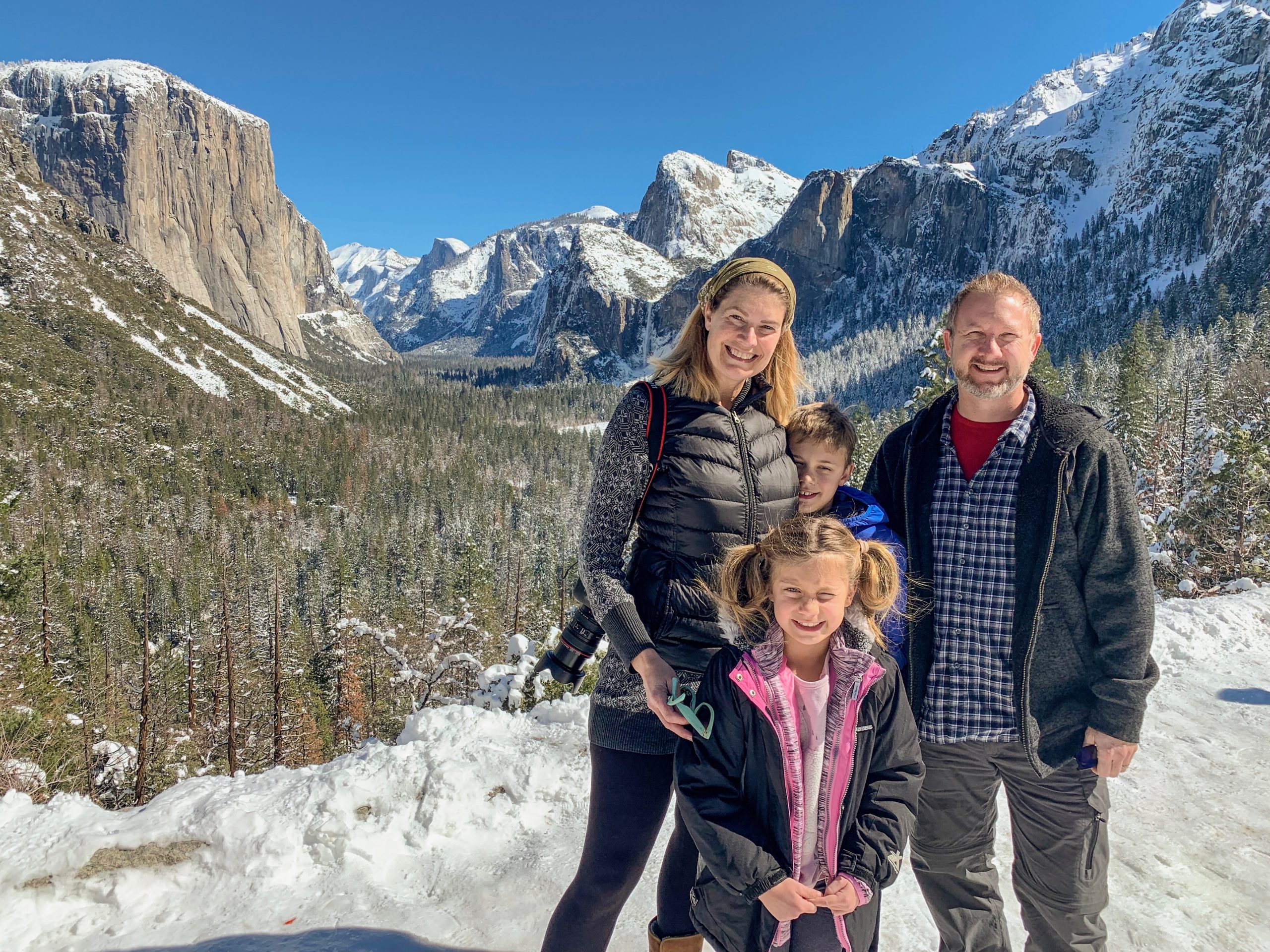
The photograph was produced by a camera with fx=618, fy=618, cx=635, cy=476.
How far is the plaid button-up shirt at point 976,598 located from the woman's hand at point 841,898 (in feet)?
2.74

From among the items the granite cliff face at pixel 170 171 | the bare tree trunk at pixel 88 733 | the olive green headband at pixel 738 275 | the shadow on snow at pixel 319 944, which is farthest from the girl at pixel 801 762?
the granite cliff face at pixel 170 171

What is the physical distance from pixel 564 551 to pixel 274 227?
497 ft

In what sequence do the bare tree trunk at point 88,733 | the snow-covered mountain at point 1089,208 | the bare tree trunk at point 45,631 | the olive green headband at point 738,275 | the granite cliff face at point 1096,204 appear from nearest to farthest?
the olive green headband at point 738,275 → the bare tree trunk at point 88,733 → the bare tree trunk at point 45,631 → the snow-covered mountain at point 1089,208 → the granite cliff face at point 1096,204

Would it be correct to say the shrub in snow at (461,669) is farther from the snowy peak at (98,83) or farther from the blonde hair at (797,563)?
the snowy peak at (98,83)

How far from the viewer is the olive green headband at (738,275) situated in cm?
233

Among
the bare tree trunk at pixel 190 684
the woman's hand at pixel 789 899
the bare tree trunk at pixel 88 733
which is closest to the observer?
the woman's hand at pixel 789 899

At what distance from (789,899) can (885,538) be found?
1.39 meters

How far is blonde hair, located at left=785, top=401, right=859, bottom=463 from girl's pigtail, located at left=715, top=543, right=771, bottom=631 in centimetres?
68

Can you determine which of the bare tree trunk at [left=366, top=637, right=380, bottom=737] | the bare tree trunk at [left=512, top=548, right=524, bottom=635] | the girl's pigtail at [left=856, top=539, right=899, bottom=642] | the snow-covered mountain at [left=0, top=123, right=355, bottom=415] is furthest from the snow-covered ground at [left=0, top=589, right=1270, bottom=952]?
the snow-covered mountain at [left=0, top=123, right=355, bottom=415]

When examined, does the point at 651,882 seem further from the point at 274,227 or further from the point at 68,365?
the point at 274,227

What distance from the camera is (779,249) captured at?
190m

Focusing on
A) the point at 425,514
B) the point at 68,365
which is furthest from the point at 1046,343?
the point at 68,365

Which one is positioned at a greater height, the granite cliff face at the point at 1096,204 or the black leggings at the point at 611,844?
the granite cliff face at the point at 1096,204

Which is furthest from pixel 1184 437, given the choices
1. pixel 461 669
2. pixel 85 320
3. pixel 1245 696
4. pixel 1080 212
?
pixel 1080 212
